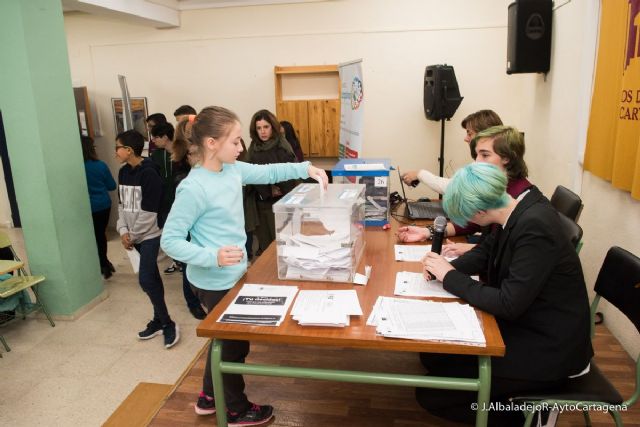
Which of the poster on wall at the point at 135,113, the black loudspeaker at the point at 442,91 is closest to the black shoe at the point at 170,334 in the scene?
the black loudspeaker at the point at 442,91

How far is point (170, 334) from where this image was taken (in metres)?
3.18

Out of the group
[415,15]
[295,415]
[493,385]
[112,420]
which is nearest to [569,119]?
[415,15]

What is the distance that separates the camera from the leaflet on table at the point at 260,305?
5.25 feet

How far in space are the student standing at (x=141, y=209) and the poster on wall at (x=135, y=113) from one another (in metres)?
2.88

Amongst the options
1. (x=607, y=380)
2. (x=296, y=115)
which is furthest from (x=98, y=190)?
(x=607, y=380)

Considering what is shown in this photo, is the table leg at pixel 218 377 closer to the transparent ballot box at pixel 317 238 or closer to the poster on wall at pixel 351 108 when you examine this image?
the transparent ballot box at pixel 317 238

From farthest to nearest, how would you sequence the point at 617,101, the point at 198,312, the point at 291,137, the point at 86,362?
the point at 291,137 < the point at 198,312 < the point at 86,362 < the point at 617,101

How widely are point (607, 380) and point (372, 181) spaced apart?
1.42 m

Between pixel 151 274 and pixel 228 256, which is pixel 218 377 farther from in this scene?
pixel 151 274

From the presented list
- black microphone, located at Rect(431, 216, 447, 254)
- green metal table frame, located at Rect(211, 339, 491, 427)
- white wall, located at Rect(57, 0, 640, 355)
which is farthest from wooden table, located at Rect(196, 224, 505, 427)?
white wall, located at Rect(57, 0, 640, 355)

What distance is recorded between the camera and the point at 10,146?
3219 mm

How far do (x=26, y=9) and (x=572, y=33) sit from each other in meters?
3.88

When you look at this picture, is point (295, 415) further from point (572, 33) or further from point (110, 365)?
point (572, 33)

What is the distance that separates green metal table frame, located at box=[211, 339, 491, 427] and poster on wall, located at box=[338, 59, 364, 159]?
2598 mm
